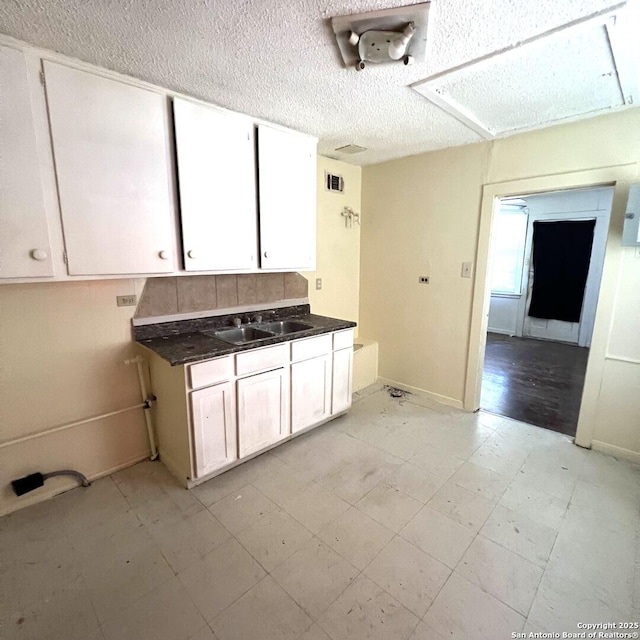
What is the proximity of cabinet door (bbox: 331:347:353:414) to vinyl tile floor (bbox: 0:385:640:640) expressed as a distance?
0.48 metres

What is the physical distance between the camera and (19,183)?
Answer: 4.81ft

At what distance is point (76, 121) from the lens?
1.58 meters

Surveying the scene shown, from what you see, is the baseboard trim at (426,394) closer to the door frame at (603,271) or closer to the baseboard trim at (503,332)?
the door frame at (603,271)

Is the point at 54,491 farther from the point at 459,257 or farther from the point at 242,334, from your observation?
the point at 459,257

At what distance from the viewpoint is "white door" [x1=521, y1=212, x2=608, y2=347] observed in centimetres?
489

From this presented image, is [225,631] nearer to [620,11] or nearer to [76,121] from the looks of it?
[76,121]

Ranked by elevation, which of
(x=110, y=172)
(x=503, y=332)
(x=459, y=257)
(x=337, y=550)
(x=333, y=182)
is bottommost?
(x=337, y=550)

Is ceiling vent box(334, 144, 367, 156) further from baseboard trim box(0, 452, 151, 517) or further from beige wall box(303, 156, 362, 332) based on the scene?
baseboard trim box(0, 452, 151, 517)

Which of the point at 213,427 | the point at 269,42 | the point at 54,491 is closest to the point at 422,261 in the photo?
the point at 269,42

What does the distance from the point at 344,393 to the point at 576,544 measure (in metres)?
1.67

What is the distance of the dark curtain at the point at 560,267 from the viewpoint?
506 centimetres

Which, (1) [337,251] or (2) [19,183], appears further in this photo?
(1) [337,251]

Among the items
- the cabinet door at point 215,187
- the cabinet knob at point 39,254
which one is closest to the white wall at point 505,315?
the cabinet door at point 215,187

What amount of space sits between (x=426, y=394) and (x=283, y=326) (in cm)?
161
